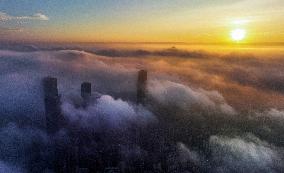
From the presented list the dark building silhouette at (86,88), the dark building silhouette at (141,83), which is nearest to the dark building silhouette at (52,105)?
the dark building silhouette at (86,88)

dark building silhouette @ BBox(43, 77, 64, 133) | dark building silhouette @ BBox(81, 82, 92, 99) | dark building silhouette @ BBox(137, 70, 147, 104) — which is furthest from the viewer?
dark building silhouette @ BBox(137, 70, 147, 104)

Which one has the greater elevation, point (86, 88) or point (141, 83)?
point (141, 83)

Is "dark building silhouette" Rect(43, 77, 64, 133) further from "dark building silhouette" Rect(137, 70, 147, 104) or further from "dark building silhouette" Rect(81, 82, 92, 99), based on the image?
"dark building silhouette" Rect(137, 70, 147, 104)

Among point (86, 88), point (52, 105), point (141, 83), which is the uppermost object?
point (141, 83)

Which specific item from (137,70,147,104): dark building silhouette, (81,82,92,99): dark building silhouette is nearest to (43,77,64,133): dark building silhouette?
(81,82,92,99): dark building silhouette

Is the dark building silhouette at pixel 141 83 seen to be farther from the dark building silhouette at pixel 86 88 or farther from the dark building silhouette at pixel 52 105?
the dark building silhouette at pixel 52 105

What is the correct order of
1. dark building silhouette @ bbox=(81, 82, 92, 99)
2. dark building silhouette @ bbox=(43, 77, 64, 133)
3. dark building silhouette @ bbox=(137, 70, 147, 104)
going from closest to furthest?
dark building silhouette @ bbox=(43, 77, 64, 133), dark building silhouette @ bbox=(81, 82, 92, 99), dark building silhouette @ bbox=(137, 70, 147, 104)

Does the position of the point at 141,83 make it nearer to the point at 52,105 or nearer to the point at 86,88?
the point at 86,88

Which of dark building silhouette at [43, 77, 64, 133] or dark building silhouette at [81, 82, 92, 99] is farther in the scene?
dark building silhouette at [81, 82, 92, 99]

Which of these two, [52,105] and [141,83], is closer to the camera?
[52,105]

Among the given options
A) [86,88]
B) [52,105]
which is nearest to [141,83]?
[86,88]
